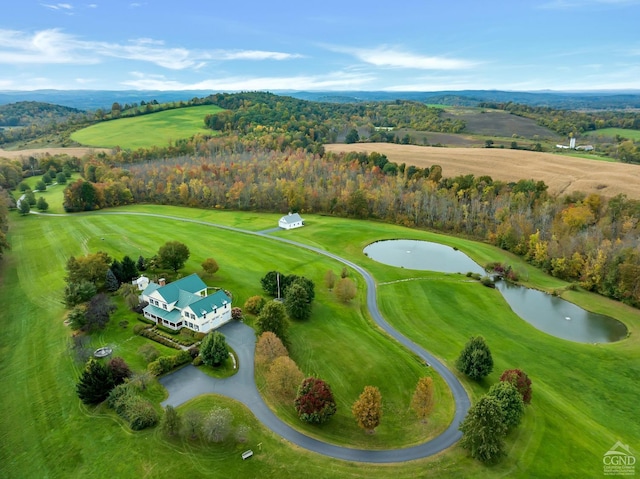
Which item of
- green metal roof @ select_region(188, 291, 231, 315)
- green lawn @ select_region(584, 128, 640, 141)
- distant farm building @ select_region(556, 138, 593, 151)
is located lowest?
green metal roof @ select_region(188, 291, 231, 315)

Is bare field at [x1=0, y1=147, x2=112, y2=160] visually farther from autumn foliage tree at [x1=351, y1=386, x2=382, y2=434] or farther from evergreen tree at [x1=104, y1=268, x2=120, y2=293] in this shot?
autumn foliage tree at [x1=351, y1=386, x2=382, y2=434]

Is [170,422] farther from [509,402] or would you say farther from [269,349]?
[509,402]

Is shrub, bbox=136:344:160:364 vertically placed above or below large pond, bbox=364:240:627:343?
above

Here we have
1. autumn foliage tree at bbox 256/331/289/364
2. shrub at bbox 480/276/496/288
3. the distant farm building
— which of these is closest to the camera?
autumn foliage tree at bbox 256/331/289/364

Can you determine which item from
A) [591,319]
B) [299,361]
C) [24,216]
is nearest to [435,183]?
[591,319]

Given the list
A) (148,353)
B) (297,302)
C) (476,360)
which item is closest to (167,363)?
(148,353)

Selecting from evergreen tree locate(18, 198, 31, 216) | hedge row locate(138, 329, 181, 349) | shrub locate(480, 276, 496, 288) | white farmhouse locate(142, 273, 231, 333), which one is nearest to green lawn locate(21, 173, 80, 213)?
evergreen tree locate(18, 198, 31, 216)

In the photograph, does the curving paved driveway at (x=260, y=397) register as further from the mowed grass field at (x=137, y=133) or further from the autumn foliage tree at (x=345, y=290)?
the mowed grass field at (x=137, y=133)
